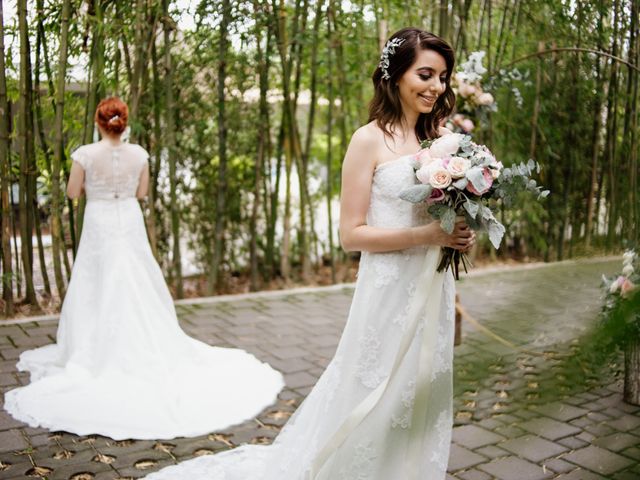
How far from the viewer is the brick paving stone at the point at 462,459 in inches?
103

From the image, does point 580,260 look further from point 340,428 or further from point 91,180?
point 91,180

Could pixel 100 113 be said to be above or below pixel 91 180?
above

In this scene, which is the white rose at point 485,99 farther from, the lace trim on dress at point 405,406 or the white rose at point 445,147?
the lace trim on dress at point 405,406

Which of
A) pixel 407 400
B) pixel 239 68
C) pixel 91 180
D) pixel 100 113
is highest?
pixel 239 68

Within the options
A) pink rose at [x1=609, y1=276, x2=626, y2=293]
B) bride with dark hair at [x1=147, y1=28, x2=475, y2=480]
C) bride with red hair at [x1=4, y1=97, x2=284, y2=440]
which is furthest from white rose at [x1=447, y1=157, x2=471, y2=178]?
bride with red hair at [x1=4, y1=97, x2=284, y2=440]

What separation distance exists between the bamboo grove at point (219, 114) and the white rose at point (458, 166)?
2.16 m

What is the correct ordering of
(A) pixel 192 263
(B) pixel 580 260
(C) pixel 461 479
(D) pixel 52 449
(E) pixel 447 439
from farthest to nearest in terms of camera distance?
(A) pixel 192 263
(D) pixel 52 449
(C) pixel 461 479
(E) pixel 447 439
(B) pixel 580 260

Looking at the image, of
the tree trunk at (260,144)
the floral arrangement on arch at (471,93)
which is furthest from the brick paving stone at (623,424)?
the tree trunk at (260,144)

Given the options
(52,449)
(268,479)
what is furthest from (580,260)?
(52,449)

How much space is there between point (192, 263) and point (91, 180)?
2.30 m

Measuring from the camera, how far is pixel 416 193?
1687mm

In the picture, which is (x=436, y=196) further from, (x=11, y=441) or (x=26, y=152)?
(x=26, y=152)

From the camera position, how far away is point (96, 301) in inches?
146

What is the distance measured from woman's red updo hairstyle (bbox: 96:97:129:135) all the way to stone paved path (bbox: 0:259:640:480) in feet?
4.55
